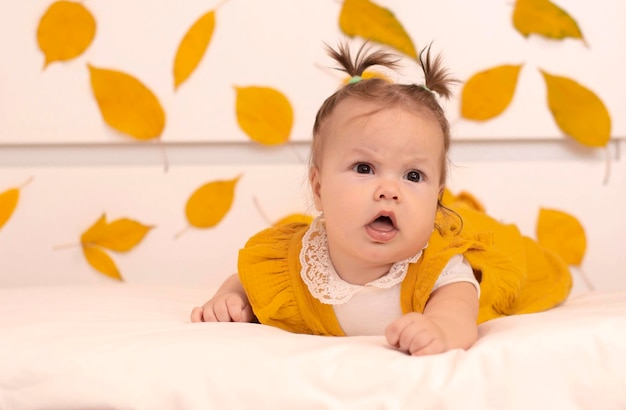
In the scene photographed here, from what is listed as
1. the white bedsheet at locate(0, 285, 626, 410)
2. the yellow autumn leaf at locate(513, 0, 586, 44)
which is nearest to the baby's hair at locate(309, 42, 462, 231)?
the white bedsheet at locate(0, 285, 626, 410)

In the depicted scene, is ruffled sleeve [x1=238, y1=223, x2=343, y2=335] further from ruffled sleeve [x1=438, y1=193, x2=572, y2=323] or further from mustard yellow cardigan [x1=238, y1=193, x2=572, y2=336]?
ruffled sleeve [x1=438, y1=193, x2=572, y2=323]

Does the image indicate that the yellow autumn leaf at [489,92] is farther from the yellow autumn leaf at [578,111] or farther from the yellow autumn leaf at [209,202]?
the yellow autumn leaf at [209,202]

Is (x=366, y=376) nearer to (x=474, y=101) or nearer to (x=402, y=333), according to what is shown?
(x=402, y=333)

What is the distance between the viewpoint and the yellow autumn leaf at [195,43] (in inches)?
62.1

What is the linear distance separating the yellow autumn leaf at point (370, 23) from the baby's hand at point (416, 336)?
2.98 feet

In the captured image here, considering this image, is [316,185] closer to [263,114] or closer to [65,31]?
[263,114]

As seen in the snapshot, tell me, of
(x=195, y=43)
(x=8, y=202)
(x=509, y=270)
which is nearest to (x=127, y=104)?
(x=195, y=43)

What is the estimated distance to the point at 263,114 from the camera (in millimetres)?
1588

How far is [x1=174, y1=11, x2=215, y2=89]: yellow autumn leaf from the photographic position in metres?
1.58

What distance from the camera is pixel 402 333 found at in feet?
2.60

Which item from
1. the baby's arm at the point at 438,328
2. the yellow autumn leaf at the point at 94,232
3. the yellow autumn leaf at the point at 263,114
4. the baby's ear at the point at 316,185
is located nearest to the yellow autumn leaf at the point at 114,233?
the yellow autumn leaf at the point at 94,232

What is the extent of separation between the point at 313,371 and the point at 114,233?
0.98 m

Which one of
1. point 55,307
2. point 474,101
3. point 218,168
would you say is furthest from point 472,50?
point 55,307

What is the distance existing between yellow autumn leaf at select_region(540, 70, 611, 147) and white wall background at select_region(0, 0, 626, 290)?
20 millimetres
